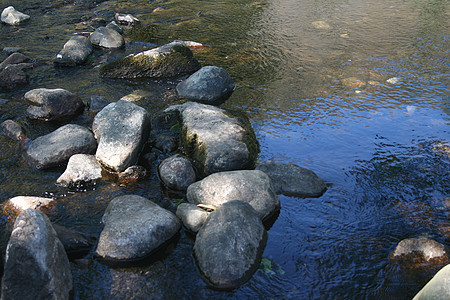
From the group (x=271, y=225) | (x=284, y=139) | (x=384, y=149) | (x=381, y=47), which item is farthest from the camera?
(x=381, y=47)

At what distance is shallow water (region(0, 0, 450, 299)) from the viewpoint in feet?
14.1

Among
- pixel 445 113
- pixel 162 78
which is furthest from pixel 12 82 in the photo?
pixel 445 113

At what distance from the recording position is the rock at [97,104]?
809cm

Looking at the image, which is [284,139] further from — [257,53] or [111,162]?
[257,53]

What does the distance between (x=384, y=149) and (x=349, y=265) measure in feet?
9.19

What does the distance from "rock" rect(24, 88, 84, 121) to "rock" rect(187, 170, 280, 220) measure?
3.98 m

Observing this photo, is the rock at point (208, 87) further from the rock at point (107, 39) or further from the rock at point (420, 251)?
the rock at point (420, 251)

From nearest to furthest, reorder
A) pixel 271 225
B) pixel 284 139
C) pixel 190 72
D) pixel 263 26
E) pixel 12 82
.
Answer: pixel 271 225 < pixel 284 139 < pixel 12 82 < pixel 190 72 < pixel 263 26

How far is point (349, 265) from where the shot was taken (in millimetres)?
4410

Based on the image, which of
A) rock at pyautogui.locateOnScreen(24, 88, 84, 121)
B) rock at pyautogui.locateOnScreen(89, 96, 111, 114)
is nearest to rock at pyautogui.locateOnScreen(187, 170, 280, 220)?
rock at pyautogui.locateOnScreen(89, 96, 111, 114)

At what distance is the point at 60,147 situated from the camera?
6.41 m

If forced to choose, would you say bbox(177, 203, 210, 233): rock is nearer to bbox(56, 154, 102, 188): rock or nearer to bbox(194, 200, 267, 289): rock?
bbox(194, 200, 267, 289): rock

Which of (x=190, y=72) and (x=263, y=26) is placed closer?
Answer: (x=190, y=72)

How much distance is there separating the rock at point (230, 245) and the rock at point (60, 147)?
3020 millimetres
